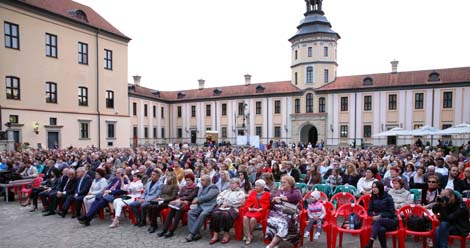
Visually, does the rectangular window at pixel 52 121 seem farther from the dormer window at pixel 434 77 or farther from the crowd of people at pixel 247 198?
the dormer window at pixel 434 77

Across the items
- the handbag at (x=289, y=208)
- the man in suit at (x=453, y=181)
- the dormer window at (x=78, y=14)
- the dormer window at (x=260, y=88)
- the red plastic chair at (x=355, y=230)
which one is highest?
the dormer window at (x=78, y=14)

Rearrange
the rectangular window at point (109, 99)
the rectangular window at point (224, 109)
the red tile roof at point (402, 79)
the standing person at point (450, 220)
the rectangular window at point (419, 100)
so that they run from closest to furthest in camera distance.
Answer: the standing person at point (450, 220)
the rectangular window at point (109, 99)
the red tile roof at point (402, 79)
the rectangular window at point (419, 100)
the rectangular window at point (224, 109)

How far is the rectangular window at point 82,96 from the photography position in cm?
2478

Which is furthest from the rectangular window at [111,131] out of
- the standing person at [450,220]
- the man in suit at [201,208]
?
the standing person at [450,220]

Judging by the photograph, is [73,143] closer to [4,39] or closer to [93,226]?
[4,39]

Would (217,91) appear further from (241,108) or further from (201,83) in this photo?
(241,108)

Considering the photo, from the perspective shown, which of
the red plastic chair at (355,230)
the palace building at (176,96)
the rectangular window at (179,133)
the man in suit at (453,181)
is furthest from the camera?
the rectangular window at (179,133)

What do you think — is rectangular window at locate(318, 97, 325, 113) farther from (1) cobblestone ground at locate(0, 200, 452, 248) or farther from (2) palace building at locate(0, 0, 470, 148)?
(1) cobblestone ground at locate(0, 200, 452, 248)

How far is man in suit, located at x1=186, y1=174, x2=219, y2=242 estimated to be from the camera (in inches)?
231

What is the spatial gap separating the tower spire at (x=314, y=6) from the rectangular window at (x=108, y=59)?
81.9ft

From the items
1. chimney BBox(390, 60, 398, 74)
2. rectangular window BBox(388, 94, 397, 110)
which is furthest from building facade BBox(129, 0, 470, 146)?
rectangular window BBox(388, 94, 397, 110)

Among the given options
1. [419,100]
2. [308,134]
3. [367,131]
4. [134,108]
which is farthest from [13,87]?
[419,100]

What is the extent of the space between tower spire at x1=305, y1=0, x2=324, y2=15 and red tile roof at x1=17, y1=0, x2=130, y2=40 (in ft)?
76.4

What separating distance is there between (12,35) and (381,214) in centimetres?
2533
